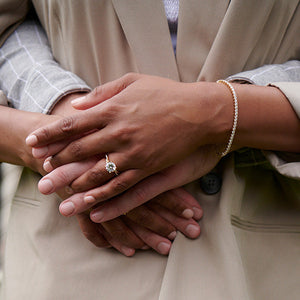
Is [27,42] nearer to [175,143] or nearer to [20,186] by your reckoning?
[20,186]

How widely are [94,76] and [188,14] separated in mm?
339

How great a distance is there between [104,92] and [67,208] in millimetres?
299

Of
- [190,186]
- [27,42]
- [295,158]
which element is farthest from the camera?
[27,42]

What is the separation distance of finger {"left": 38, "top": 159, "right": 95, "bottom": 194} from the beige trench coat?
224 mm

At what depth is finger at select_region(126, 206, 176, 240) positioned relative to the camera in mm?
865

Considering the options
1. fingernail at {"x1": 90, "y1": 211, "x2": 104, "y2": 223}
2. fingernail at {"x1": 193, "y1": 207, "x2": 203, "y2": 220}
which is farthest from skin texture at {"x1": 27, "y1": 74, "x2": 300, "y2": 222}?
fingernail at {"x1": 193, "y1": 207, "x2": 203, "y2": 220}

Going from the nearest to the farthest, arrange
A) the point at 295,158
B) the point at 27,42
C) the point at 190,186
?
the point at 295,158 → the point at 190,186 → the point at 27,42

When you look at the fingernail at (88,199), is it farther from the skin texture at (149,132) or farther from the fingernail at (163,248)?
the fingernail at (163,248)

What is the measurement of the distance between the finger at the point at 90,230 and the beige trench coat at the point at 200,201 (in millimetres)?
44

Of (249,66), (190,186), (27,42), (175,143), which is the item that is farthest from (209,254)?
(27,42)

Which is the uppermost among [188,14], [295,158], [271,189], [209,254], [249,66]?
[188,14]

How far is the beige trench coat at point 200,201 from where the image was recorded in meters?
0.84

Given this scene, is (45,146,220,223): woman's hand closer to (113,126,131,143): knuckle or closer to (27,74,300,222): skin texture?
(27,74,300,222): skin texture

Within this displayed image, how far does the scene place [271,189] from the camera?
3.17ft
